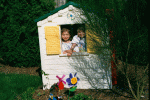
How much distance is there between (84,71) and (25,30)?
3.55m

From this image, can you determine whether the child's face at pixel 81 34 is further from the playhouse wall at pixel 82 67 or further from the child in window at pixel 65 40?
the playhouse wall at pixel 82 67

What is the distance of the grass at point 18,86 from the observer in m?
4.31

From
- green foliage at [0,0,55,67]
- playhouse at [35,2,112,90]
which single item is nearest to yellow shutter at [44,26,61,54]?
playhouse at [35,2,112,90]

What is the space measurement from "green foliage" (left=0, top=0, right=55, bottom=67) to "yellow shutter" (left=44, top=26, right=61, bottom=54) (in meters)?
2.24

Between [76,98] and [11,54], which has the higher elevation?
[11,54]

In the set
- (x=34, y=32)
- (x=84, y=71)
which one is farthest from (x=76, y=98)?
(x=34, y=32)

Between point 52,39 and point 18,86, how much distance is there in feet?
6.75

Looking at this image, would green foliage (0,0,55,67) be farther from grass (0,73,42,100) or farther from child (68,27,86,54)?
child (68,27,86,54)

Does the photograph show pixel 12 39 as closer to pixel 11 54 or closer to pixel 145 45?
pixel 11 54

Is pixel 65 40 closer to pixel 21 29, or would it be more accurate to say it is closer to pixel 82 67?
pixel 82 67

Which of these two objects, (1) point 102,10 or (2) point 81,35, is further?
(2) point 81,35

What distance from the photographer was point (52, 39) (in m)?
4.57

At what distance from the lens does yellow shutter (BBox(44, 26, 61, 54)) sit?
4.52 meters

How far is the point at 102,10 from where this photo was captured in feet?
10.9
